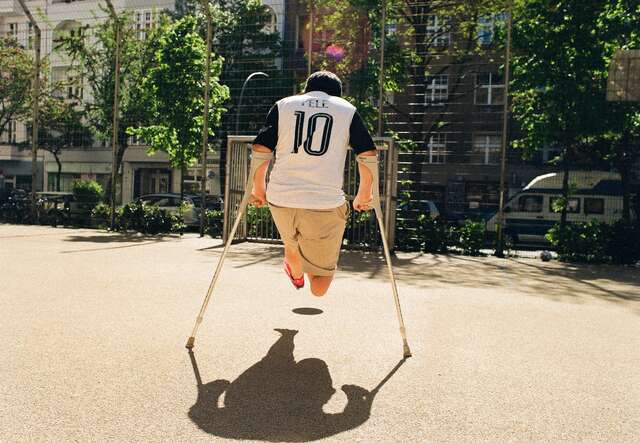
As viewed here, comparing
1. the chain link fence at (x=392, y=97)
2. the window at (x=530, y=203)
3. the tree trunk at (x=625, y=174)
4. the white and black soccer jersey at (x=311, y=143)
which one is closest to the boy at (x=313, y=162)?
the white and black soccer jersey at (x=311, y=143)

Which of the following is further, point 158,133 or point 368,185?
A: point 158,133

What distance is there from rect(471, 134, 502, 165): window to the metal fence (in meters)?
1.70

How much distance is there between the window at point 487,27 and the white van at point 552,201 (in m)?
4.17

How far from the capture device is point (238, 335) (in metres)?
4.49

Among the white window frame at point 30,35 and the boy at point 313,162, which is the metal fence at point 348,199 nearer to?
the boy at point 313,162

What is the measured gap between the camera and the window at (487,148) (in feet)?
37.6

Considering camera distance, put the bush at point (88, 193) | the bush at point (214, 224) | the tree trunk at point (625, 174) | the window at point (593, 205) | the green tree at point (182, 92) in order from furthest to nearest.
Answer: the bush at point (88, 193) → the window at point (593, 205) → the green tree at point (182, 92) → the bush at point (214, 224) → the tree trunk at point (625, 174)

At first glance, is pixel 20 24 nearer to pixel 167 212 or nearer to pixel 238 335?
pixel 167 212

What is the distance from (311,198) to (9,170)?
46199 millimetres

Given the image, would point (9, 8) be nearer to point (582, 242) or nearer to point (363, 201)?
point (582, 242)

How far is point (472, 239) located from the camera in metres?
13.3

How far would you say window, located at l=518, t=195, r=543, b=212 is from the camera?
65.1ft

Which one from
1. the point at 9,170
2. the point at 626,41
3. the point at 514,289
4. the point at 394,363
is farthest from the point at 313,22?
the point at 9,170

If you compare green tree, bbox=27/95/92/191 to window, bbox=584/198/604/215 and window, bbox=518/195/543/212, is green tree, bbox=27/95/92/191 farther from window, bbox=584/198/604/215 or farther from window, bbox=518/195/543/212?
window, bbox=584/198/604/215
